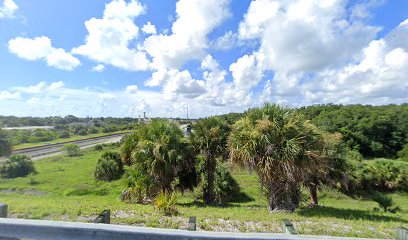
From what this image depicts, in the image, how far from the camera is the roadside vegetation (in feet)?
22.3

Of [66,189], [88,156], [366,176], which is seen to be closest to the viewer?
[66,189]

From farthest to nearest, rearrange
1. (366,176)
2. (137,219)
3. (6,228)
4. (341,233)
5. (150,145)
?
(366,176)
(150,145)
(137,219)
(341,233)
(6,228)

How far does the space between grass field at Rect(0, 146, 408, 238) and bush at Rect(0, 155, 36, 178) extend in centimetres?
160

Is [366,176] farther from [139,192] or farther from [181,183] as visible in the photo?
[139,192]

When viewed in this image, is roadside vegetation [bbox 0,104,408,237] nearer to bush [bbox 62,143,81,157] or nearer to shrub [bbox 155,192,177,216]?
shrub [bbox 155,192,177,216]

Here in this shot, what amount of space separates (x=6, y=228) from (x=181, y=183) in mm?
14112

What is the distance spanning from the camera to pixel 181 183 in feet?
54.5

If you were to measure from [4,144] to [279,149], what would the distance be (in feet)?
109

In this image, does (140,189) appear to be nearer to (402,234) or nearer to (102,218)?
(102,218)

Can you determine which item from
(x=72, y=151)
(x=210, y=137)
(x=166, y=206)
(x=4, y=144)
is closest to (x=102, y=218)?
(x=166, y=206)

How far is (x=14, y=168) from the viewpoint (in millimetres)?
31828

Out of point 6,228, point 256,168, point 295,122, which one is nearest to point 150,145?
point 256,168

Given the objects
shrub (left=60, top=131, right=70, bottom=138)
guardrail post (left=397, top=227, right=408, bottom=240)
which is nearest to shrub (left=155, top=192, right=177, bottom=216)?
guardrail post (left=397, top=227, right=408, bottom=240)

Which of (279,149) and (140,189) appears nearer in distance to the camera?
(279,149)
